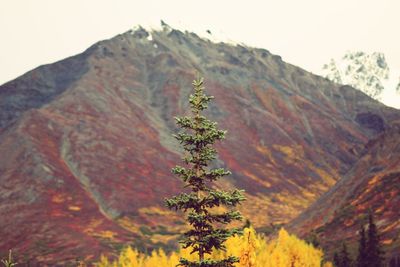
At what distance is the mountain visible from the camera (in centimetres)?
12538

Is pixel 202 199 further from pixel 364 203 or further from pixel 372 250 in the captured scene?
pixel 364 203

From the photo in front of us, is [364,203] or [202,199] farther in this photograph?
[364,203]

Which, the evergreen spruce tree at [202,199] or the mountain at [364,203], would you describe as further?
the mountain at [364,203]

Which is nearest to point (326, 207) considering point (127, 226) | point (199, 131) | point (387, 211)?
point (387, 211)

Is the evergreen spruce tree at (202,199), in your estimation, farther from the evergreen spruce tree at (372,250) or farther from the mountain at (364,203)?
the mountain at (364,203)

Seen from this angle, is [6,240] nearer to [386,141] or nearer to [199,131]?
[386,141]

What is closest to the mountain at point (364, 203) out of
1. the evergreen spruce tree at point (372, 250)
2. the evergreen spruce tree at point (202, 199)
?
the evergreen spruce tree at point (372, 250)

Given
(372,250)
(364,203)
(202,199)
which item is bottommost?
(202,199)

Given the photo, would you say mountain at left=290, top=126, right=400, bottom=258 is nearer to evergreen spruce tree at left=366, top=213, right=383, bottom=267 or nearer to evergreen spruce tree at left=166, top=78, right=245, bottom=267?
evergreen spruce tree at left=366, top=213, right=383, bottom=267

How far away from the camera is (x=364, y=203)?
14162 cm

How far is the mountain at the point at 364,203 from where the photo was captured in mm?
125375

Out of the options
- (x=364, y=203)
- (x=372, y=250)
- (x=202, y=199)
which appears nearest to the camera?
(x=202, y=199)

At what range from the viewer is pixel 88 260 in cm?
13688

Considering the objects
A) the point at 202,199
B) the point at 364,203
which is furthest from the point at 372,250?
the point at 364,203
